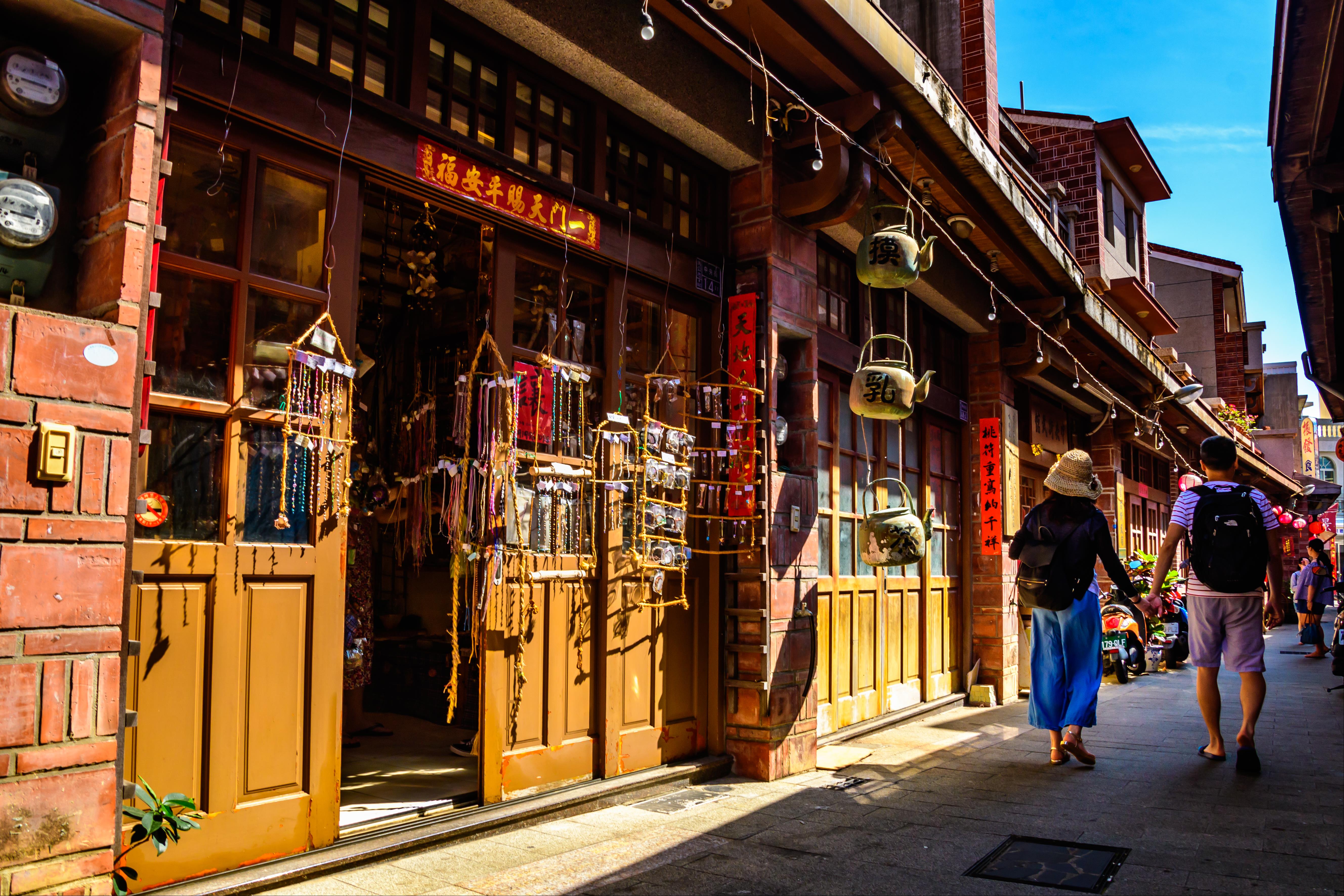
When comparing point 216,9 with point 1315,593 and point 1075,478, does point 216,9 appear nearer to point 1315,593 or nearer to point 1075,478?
point 1075,478

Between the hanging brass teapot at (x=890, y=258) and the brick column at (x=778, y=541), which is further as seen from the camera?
the hanging brass teapot at (x=890, y=258)

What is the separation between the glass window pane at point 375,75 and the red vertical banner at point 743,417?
274 centimetres

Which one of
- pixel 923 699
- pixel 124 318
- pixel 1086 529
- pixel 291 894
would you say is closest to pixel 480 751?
pixel 291 894

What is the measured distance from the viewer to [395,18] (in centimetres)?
462

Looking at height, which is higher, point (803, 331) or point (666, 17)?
point (666, 17)

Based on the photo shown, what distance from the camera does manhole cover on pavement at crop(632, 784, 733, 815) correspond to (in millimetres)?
5336

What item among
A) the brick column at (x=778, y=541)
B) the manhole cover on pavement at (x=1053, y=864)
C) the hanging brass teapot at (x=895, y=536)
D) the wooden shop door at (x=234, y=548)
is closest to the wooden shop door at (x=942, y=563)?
the hanging brass teapot at (x=895, y=536)

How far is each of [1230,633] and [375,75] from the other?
585 cm

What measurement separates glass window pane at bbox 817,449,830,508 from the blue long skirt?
1.86 meters

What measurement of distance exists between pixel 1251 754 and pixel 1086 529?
1.66 metres

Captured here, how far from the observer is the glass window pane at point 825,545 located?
7.75 metres

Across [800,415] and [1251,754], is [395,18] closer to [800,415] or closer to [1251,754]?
[800,415]

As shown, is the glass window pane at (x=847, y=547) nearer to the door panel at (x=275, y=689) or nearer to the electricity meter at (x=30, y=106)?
the door panel at (x=275, y=689)

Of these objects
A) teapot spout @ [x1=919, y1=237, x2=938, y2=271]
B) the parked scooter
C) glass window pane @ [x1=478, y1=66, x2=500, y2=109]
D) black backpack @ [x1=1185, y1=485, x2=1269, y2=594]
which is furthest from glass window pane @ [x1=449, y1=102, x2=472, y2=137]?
the parked scooter
